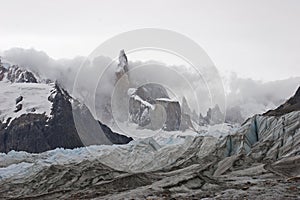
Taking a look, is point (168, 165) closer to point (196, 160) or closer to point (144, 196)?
point (196, 160)

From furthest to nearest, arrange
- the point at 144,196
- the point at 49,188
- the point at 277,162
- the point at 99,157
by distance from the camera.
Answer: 1. the point at 99,157
2. the point at 49,188
3. the point at 277,162
4. the point at 144,196

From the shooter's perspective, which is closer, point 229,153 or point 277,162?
point 277,162

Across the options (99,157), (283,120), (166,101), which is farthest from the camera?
(166,101)

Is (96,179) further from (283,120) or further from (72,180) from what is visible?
(283,120)

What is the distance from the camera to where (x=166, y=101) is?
587 ft

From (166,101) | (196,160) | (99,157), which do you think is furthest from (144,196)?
(166,101)

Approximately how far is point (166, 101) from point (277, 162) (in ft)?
361

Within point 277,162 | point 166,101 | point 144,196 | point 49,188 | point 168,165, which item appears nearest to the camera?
point 144,196

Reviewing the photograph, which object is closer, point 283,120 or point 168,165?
point 283,120

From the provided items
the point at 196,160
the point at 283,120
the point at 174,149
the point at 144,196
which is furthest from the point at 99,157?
the point at 144,196

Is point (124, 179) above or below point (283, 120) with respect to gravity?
below

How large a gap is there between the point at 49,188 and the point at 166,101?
104m

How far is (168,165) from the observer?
9656cm

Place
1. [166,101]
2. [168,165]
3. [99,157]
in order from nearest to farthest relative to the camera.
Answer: [168,165] → [99,157] → [166,101]
